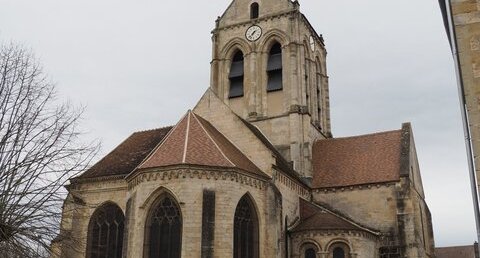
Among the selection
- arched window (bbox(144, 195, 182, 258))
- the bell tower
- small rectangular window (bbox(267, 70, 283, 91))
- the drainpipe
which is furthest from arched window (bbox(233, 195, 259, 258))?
the drainpipe

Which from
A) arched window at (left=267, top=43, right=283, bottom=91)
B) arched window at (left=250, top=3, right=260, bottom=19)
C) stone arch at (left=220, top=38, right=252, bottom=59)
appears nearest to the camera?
arched window at (left=267, top=43, right=283, bottom=91)

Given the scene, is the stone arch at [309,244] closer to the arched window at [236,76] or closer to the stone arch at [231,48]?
the arched window at [236,76]

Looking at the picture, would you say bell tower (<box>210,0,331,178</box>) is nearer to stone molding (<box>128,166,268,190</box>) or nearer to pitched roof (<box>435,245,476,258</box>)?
stone molding (<box>128,166,268,190</box>)

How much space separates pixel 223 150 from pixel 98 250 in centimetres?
625

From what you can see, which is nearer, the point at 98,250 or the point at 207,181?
the point at 207,181

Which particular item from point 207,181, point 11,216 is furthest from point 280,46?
point 11,216

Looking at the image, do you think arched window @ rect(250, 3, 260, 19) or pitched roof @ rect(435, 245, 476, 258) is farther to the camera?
pitched roof @ rect(435, 245, 476, 258)

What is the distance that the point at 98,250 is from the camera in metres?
21.1

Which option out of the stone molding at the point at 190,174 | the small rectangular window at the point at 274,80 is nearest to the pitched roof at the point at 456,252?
the small rectangular window at the point at 274,80

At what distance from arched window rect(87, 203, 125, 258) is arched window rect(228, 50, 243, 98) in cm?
1022

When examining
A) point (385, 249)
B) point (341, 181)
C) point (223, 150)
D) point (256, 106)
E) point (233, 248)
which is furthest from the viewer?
point (256, 106)

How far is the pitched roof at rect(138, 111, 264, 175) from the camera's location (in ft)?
62.4

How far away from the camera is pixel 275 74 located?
95.3 ft

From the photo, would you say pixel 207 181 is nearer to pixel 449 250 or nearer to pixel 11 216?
pixel 11 216
